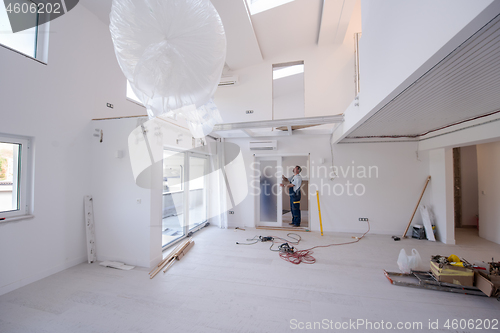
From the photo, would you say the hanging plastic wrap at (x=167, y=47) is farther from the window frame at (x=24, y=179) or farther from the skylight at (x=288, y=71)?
the skylight at (x=288, y=71)

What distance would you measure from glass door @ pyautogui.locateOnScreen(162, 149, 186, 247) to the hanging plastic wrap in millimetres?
2425

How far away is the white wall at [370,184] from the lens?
463cm

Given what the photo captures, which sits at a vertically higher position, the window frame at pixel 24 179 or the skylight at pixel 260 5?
the skylight at pixel 260 5

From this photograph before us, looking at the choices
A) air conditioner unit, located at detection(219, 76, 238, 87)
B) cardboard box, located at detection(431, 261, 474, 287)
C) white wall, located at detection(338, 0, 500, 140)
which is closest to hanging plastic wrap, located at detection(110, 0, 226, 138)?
white wall, located at detection(338, 0, 500, 140)

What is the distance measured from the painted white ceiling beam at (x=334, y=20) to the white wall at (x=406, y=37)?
1.96m

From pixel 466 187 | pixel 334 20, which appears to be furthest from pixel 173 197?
pixel 466 187

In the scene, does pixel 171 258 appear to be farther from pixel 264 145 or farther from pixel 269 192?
pixel 264 145

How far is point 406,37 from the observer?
1461mm

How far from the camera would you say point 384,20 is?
5.80ft

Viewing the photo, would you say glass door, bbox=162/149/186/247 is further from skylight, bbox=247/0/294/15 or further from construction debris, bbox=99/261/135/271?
skylight, bbox=247/0/294/15

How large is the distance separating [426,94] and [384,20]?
2.79 feet

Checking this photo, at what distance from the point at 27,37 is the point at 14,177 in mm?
1826

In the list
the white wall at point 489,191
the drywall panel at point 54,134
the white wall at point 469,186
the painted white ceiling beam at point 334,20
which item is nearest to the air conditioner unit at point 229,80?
the painted white ceiling beam at point 334,20

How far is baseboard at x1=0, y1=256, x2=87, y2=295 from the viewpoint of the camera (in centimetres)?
234
